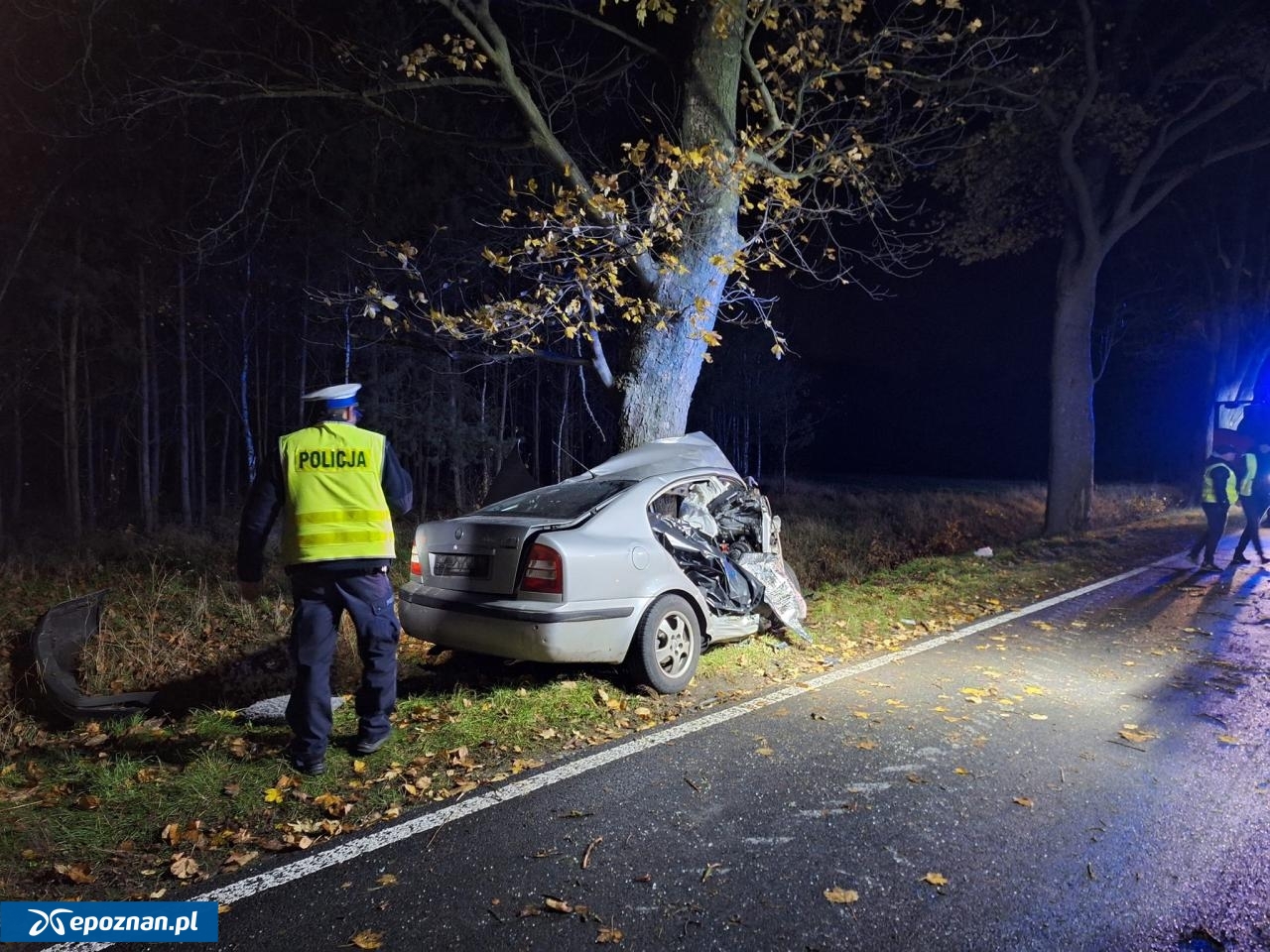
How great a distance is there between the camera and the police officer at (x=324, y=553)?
399 centimetres

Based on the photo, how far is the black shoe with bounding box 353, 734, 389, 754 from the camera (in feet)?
13.6

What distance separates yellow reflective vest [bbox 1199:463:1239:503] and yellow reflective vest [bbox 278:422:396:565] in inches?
426

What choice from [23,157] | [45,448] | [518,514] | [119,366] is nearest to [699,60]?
[518,514]

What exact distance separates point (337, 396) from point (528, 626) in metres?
1.75

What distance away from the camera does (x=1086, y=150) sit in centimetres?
1391

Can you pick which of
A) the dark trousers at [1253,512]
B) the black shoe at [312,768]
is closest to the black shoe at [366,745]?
the black shoe at [312,768]

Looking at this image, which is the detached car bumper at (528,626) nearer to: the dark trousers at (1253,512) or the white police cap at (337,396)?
the white police cap at (337,396)

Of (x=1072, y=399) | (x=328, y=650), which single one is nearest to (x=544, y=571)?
(x=328, y=650)

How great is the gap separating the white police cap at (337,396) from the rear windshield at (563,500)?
1581mm

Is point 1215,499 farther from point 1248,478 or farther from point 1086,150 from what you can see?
point 1086,150

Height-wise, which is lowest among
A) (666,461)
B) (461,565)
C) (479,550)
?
(461,565)

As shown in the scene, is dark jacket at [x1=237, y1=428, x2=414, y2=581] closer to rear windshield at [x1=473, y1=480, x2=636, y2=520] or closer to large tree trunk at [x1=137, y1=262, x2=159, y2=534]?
rear windshield at [x1=473, y1=480, x2=636, y2=520]

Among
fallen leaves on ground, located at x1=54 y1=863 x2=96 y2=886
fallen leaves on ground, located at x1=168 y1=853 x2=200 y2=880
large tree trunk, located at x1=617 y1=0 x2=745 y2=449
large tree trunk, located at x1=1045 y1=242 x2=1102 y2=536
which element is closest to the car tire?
fallen leaves on ground, located at x1=168 y1=853 x2=200 y2=880

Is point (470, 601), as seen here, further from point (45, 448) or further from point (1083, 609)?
point (45, 448)
